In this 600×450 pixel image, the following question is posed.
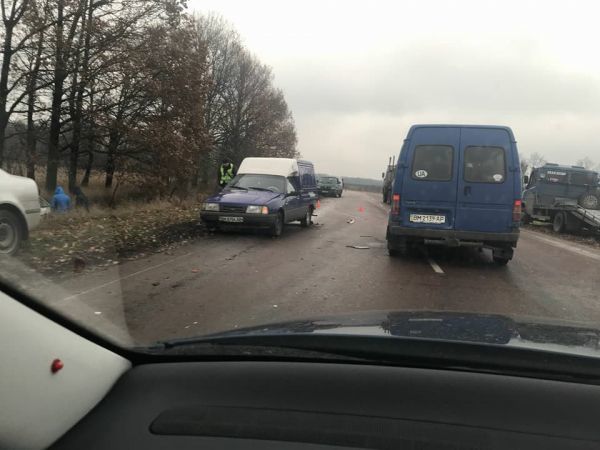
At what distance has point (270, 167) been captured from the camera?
1488cm

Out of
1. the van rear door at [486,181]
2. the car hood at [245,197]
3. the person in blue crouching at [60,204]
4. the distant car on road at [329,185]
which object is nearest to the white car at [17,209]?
the person in blue crouching at [60,204]

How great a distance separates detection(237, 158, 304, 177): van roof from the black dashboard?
41.5 ft

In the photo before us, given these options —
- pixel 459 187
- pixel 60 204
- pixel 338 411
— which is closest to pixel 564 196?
pixel 459 187

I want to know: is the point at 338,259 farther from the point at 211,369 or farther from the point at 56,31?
the point at 56,31

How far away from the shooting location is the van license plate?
9.86m

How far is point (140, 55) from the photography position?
66.7 feet

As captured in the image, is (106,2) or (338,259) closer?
(338,259)

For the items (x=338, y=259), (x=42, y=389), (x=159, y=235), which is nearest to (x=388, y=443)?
(x=42, y=389)

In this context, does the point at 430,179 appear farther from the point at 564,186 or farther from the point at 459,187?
the point at 564,186

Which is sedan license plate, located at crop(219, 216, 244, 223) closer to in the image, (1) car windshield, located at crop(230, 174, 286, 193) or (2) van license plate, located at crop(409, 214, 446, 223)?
(1) car windshield, located at crop(230, 174, 286, 193)

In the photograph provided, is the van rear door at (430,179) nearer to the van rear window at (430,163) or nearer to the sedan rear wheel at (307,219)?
the van rear window at (430,163)

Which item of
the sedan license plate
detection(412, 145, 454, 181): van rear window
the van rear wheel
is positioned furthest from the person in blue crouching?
the van rear wheel

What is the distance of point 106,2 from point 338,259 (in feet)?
47.5

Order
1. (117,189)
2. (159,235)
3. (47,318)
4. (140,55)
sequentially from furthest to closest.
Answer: (117,189) < (140,55) < (159,235) < (47,318)
